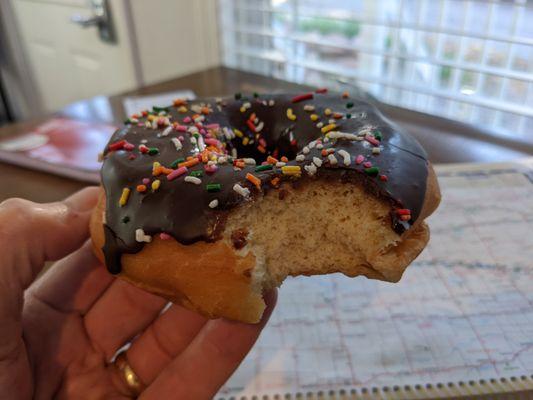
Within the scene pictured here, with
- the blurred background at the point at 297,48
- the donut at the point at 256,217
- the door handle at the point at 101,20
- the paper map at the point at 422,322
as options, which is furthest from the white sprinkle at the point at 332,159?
the door handle at the point at 101,20

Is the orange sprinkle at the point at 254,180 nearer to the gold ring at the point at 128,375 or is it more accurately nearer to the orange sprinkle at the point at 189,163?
the orange sprinkle at the point at 189,163

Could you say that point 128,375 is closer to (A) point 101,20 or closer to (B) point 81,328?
(B) point 81,328

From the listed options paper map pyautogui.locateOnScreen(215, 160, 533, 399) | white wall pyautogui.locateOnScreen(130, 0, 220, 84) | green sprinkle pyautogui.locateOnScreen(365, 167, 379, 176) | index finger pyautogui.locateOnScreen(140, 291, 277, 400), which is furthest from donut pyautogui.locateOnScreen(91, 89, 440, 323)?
white wall pyautogui.locateOnScreen(130, 0, 220, 84)

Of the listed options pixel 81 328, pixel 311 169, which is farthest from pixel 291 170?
pixel 81 328

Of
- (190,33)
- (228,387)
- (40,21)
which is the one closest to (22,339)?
(228,387)

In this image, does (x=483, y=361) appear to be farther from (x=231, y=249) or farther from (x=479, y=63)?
(x=479, y=63)

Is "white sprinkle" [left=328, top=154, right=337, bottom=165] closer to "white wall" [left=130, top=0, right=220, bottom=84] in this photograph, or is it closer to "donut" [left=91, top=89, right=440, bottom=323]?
"donut" [left=91, top=89, right=440, bottom=323]
